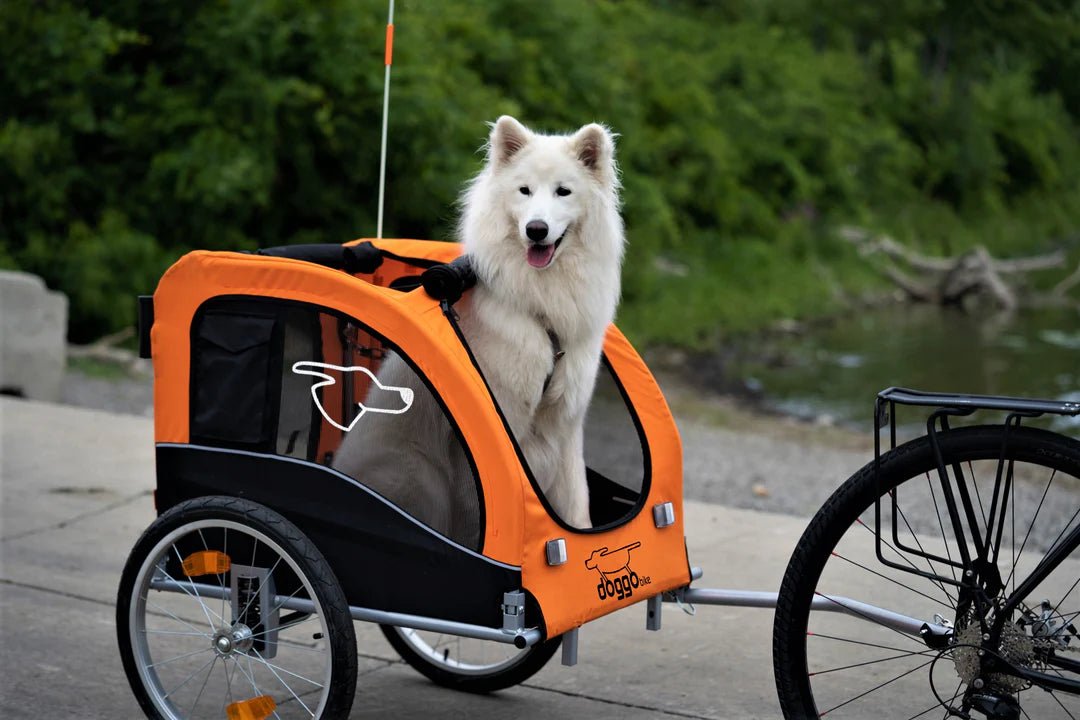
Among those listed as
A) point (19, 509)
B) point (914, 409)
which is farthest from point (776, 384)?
point (19, 509)

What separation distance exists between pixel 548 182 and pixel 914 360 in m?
11.3

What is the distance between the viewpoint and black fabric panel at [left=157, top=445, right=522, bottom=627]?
10.8 feet

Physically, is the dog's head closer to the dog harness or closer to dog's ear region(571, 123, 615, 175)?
dog's ear region(571, 123, 615, 175)

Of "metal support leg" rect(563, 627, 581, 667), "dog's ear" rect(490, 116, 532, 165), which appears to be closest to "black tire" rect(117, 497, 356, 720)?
"metal support leg" rect(563, 627, 581, 667)

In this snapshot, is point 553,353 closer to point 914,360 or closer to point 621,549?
point 621,549

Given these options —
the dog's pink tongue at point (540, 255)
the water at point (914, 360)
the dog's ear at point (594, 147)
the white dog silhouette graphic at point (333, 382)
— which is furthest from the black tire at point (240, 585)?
the water at point (914, 360)

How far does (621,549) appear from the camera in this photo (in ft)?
11.6

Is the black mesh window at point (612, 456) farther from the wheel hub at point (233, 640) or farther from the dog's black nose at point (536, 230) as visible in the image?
the wheel hub at point (233, 640)

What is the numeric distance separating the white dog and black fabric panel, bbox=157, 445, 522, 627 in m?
0.22

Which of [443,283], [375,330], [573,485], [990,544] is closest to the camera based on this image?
[990,544]

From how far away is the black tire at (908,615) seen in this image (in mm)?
2918

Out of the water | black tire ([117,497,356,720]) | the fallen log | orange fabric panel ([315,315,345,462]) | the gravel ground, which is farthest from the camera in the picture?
the fallen log

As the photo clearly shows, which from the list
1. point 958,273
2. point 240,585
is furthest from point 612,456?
point 958,273

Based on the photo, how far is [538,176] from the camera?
12.7ft
